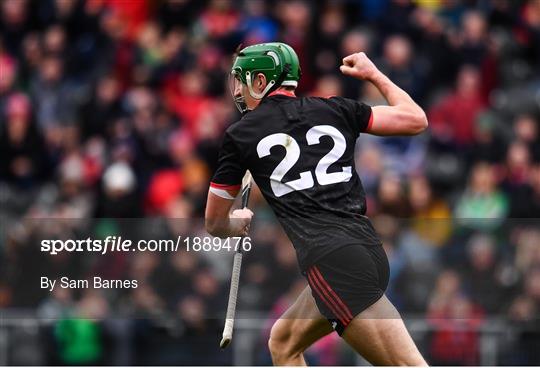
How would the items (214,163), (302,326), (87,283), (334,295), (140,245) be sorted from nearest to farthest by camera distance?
1. (334,295)
2. (302,326)
3. (87,283)
4. (140,245)
5. (214,163)

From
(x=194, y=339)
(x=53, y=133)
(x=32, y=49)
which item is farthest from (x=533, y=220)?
(x=32, y=49)

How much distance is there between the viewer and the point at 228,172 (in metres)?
6.46

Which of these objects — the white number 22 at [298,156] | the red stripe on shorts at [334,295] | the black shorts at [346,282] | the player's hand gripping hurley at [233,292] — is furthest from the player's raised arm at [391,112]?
the player's hand gripping hurley at [233,292]

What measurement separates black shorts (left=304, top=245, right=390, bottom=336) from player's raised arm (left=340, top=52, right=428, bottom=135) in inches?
21.4

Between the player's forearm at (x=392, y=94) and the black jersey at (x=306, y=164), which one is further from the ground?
the player's forearm at (x=392, y=94)

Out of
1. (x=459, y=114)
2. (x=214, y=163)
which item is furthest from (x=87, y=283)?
(x=459, y=114)

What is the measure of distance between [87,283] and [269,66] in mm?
2536

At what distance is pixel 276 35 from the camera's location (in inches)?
550

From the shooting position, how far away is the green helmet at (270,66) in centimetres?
660

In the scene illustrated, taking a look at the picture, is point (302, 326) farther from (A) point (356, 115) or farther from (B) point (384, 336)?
(A) point (356, 115)

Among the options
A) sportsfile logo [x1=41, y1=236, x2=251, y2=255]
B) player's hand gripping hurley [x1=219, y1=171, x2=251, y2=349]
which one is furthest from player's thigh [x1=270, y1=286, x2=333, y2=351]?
sportsfile logo [x1=41, y1=236, x2=251, y2=255]

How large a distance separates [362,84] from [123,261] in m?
5.04

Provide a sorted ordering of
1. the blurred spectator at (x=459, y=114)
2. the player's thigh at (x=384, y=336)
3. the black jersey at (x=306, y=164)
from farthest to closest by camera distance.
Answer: the blurred spectator at (x=459, y=114)
the black jersey at (x=306, y=164)
the player's thigh at (x=384, y=336)

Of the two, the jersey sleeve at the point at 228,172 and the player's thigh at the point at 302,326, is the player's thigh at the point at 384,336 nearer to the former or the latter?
the player's thigh at the point at 302,326
